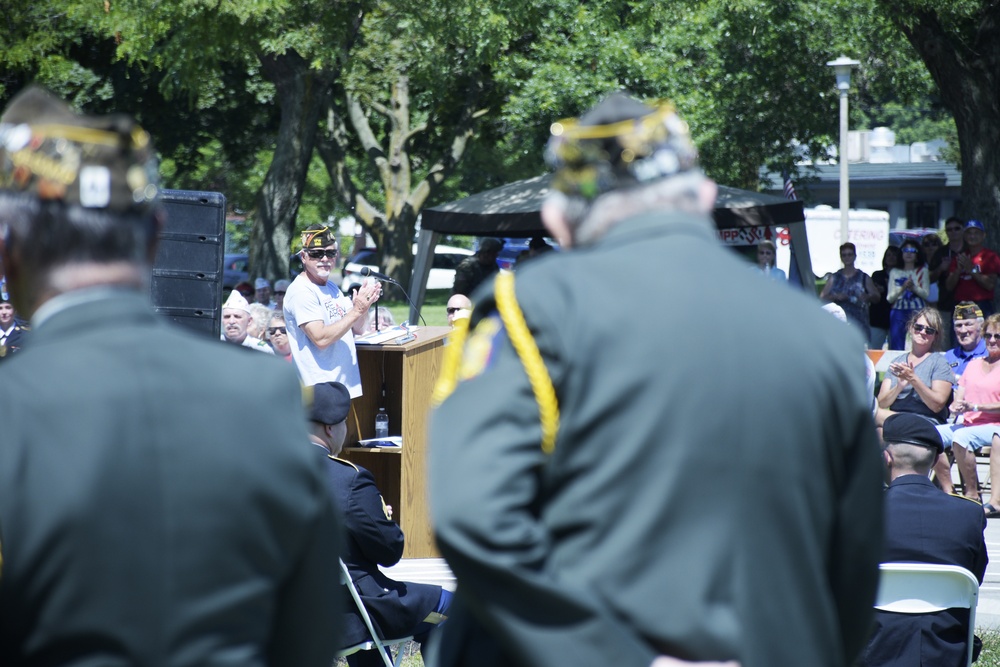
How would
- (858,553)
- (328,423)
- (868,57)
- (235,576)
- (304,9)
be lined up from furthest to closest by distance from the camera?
(868,57), (304,9), (328,423), (858,553), (235,576)

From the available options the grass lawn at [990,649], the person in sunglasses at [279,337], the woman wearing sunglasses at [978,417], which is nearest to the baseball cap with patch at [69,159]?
the grass lawn at [990,649]

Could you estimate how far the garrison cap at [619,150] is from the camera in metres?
1.89

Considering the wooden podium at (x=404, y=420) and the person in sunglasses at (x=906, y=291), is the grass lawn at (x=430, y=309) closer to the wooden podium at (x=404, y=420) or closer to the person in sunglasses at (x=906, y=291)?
the person in sunglasses at (x=906, y=291)

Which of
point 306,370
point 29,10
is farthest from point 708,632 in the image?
point 29,10

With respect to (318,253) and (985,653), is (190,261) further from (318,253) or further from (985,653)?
(985,653)

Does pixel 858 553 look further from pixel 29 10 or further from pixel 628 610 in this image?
pixel 29 10

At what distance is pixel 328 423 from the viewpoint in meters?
5.06

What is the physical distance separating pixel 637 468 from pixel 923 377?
26.0 ft

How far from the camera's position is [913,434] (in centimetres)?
461

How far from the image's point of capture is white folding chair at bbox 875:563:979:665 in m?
4.23

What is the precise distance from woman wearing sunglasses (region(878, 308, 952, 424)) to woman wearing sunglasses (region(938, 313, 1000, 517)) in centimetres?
16

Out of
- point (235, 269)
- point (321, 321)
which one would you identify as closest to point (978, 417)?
point (321, 321)

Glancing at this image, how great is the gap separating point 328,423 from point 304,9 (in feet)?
33.1

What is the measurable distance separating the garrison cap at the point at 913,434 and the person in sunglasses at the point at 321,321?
338cm
